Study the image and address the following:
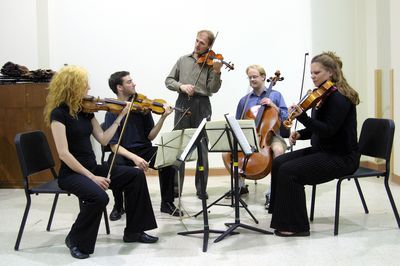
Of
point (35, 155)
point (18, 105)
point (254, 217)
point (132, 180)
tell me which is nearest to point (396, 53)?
point (254, 217)

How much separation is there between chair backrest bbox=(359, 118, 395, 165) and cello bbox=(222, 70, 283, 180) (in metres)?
0.71

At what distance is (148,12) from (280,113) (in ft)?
8.04

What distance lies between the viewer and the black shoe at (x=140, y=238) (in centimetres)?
309

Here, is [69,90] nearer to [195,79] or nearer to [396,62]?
[195,79]

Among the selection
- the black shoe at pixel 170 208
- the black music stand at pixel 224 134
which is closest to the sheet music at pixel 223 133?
the black music stand at pixel 224 134

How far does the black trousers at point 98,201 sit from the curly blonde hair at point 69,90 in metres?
0.43

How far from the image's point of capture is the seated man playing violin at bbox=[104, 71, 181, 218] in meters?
3.72

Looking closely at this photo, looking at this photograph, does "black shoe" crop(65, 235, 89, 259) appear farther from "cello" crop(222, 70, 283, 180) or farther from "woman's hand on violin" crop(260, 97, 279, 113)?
"woman's hand on violin" crop(260, 97, 279, 113)

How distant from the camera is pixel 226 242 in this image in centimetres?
307

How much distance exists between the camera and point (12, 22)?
5680 millimetres

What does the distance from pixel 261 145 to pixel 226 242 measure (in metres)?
0.99

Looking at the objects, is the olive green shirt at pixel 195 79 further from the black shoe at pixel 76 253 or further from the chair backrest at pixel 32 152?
the black shoe at pixel 76 253

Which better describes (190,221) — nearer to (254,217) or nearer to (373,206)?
(254,217)

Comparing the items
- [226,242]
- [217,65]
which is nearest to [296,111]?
[226,242]
